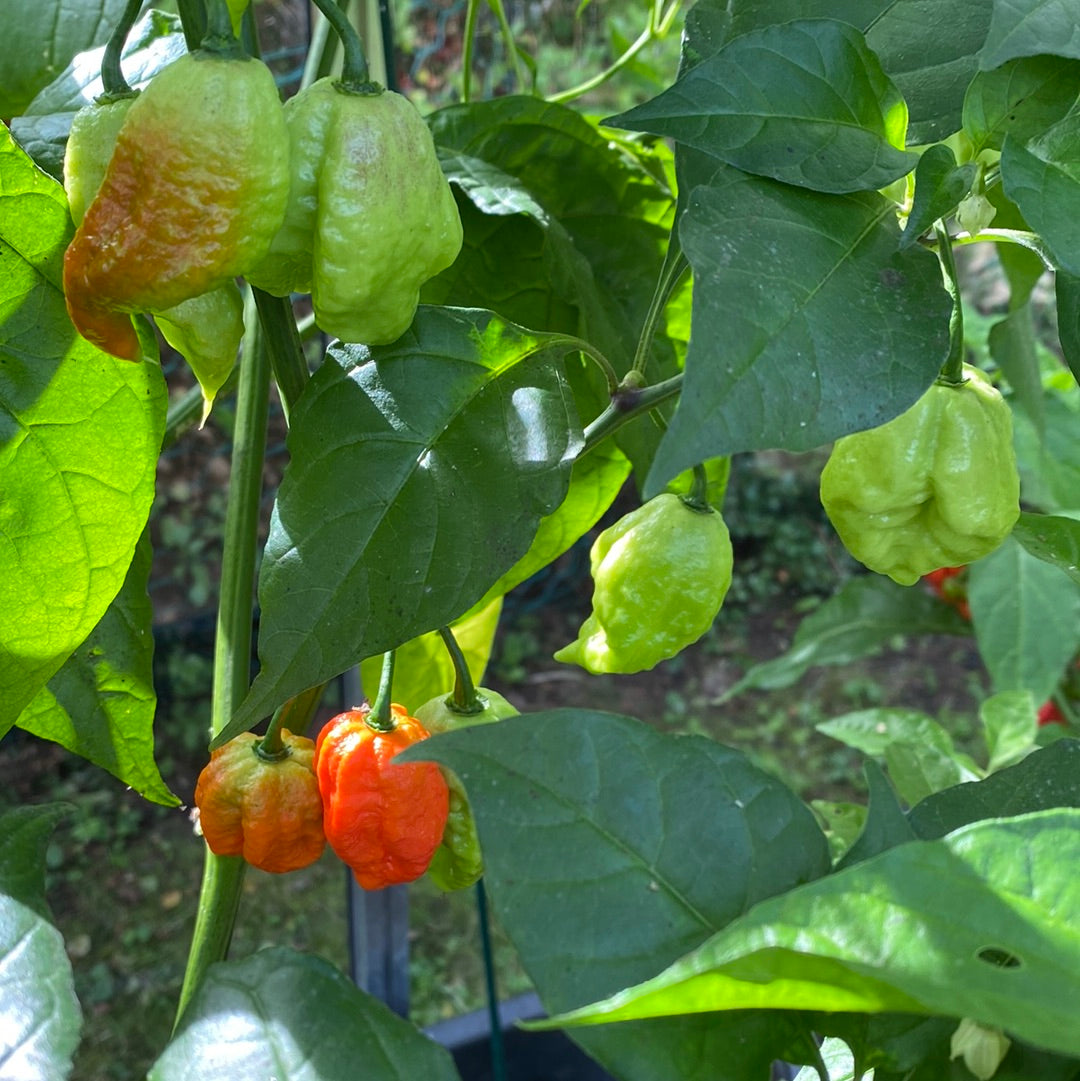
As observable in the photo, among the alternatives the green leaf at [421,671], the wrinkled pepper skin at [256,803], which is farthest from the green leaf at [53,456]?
the green leaf at [421,671]

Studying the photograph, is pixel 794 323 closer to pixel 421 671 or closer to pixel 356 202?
pixel 356 202

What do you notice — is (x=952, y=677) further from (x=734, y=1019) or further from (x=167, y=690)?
(x=734, y=1019)

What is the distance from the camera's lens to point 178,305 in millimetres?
384

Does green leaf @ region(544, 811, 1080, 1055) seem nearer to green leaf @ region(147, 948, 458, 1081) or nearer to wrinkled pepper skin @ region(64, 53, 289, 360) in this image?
green leaf @ region(147, 948, 458, 1081)

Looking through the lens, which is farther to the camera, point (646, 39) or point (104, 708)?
point (646, 39)

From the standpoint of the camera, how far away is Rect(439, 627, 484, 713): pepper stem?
0.50m

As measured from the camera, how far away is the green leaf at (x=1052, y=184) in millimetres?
394

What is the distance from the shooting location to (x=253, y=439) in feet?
1.74

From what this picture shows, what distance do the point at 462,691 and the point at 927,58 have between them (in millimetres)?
316

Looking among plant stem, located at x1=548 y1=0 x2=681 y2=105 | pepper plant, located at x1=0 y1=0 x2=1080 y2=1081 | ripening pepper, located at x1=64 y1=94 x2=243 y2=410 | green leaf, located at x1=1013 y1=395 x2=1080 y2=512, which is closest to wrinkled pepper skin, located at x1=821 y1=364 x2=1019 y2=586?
pepper plant, located at x1=0 y1=0 x2=1080 y2=1081

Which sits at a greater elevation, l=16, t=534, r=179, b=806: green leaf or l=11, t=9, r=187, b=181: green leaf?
l=11, t=9, r=187, b=181: green leaf

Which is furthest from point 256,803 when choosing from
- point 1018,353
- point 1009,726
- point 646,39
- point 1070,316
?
point 1009,726

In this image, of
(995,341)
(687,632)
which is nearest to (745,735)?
(995,341)

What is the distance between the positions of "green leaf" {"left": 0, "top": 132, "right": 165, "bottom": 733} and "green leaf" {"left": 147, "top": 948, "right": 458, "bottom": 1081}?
124 millimetres
